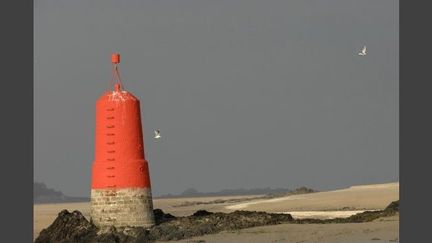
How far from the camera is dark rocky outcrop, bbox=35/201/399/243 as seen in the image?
36750 millimetres

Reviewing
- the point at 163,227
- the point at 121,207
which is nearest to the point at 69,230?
the point at 121,207

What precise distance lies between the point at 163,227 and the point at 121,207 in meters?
1.90

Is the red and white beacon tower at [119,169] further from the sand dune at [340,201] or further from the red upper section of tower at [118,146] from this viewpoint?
the sand dune at [340,201]

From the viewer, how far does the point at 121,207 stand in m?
36.8

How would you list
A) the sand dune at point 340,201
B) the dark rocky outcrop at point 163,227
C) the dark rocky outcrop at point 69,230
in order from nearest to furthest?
the dark rocky outcrop at point 163,227
the dark rocky outcrop at point 69,230
the sand dune at point 340,201

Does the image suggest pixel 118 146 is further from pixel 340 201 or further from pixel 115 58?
pixel 340 201

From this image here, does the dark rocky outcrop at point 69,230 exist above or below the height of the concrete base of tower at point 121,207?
below

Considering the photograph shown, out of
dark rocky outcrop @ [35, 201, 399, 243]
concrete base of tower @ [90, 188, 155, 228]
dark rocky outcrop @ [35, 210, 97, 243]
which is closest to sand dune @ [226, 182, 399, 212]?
dark rocky outcrop @ [35, 201, 399, 243]

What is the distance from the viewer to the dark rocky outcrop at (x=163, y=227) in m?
36.8

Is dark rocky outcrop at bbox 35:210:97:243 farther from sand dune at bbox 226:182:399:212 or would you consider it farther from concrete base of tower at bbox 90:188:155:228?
sand dune at bbox 226:182:399:212

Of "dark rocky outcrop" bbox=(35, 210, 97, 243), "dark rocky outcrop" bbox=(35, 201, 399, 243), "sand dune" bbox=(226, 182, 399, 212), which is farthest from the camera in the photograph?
"sand dune" bbox=(226, 182, 399, 212)

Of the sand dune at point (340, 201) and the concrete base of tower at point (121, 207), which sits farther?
the sand dune at point (340, 201)

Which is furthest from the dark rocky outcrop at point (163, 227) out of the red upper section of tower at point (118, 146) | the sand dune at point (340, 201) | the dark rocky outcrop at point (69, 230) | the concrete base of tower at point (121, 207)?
the sand dune at point (340, 201)

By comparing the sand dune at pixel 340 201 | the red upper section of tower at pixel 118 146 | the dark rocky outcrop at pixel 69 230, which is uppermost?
the red upper section of tower at pixel 118 146
